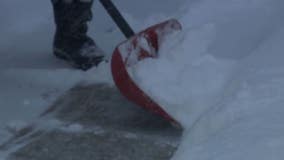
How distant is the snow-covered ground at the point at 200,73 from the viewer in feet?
8.13

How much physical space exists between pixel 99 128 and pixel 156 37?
46cm

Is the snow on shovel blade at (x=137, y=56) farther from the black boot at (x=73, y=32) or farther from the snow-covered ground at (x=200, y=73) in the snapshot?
the black boot at (x=73, y=32)

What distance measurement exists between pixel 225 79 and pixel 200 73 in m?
0.10

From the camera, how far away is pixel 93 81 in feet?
12.0

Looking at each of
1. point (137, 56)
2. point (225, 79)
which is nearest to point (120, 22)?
point (137, 56)

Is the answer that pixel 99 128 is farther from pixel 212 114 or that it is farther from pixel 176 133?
pixel 212 114

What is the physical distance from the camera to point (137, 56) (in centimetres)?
318

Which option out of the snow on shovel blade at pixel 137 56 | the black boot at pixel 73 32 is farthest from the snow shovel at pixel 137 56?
the black boot at pixel 73 32

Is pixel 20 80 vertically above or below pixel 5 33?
below

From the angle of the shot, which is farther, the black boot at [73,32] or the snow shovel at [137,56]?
the black boot at [73,32]

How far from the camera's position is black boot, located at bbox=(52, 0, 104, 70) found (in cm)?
390

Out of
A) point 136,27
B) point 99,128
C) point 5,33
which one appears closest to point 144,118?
point 99,128

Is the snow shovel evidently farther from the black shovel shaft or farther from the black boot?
the black boot

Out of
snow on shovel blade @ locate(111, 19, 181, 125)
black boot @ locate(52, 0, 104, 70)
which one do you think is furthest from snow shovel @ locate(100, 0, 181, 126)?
black boot @ locate(52, 0, 104, 70)
